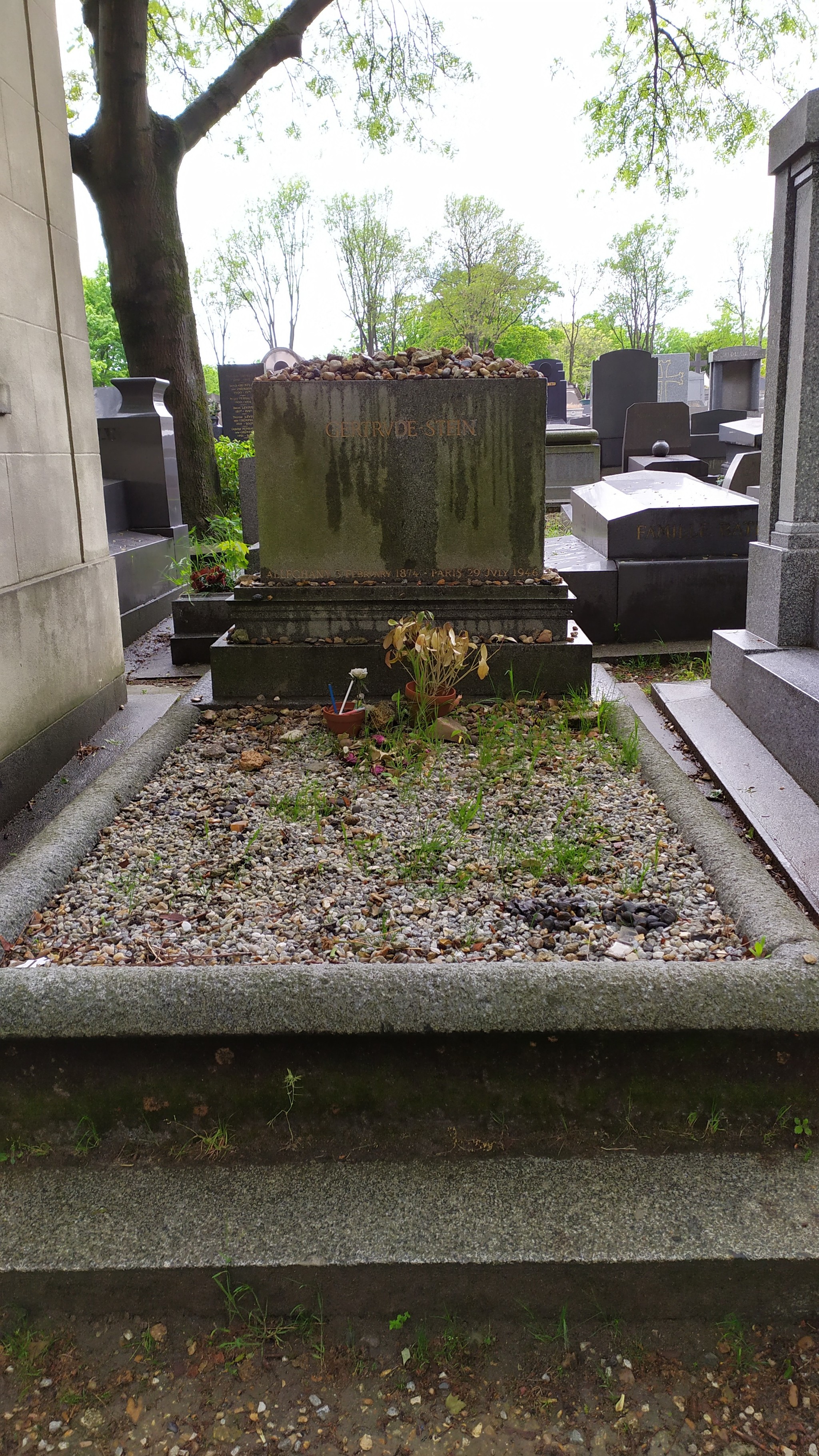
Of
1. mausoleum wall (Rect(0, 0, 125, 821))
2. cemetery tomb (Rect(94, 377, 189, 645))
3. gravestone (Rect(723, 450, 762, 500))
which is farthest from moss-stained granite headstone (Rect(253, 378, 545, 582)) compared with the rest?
gravestone (Rect(723, 450, 762, 500))

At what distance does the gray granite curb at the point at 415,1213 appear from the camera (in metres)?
1.88

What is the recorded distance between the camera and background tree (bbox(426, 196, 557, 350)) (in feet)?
120

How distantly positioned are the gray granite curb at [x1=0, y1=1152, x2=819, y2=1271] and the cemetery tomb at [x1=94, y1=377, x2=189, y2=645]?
721 cm

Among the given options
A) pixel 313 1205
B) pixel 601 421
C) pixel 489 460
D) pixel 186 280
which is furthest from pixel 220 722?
pixel 601 421

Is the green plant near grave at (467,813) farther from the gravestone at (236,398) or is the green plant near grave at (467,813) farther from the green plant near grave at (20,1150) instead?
the gravestone at (236,398)

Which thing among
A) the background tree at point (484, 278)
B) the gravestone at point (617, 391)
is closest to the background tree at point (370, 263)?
the background tree at point (484, 278)

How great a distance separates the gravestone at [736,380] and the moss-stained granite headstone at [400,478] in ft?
52.0

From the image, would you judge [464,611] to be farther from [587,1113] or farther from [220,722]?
[587,1113]

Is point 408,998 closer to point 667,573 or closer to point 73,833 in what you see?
point 73,833

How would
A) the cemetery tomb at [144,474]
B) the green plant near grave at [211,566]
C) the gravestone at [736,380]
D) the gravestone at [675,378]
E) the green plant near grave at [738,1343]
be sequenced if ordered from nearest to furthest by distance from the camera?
the green plant near grave at [738,1343] → the green plant near grave at [211,566] → the cemetery tomb at [144,474] → the gravestone at [736,380] → the gravestone at [675,378]

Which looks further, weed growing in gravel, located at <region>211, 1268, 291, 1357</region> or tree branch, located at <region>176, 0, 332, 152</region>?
tree branch, located at <region>176, 0, 332, 152</region>

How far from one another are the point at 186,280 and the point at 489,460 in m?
7.62

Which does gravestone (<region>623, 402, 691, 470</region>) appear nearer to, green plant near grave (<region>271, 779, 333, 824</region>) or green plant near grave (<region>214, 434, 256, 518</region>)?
green plant near grave (<region>214, 434, 256, 518</region>)

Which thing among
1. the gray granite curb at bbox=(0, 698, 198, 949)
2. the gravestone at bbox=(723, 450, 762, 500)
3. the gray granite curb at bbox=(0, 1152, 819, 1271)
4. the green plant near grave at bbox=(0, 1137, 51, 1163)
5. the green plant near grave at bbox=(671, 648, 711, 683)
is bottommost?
the gray granite curb at bbox=(0, 1152, 819, 1271)
